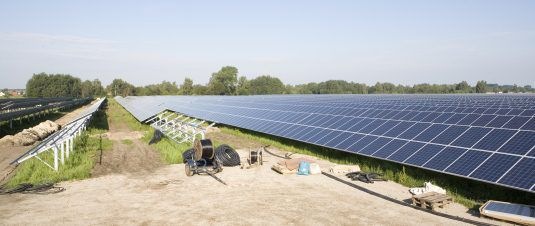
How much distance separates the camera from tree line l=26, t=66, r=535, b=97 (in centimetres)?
15700

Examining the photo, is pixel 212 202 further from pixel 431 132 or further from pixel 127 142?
pixel 127 142

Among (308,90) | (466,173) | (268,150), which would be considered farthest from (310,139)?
(308,90)

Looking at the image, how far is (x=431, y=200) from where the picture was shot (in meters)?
12.4

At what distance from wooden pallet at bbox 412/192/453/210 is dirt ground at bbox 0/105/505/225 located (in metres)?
0.31

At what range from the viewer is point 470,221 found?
37.0 ft

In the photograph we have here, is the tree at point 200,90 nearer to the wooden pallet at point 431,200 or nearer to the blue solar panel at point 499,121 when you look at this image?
the blue solar panel at point 499,121

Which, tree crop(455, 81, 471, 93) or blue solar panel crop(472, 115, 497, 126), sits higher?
tree crop(455, 81, 471, 93)

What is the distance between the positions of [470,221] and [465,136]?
636 cm

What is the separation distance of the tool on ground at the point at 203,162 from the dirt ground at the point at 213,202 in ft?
1.35

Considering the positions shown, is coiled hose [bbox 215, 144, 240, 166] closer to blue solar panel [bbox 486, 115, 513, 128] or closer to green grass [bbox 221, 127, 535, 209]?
green grass [bbox 221, 127, 535, 209]

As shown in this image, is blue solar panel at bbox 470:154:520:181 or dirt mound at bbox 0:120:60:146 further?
dirt mound at bbox 0:120:60:146

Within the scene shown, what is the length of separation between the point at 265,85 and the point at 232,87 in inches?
532

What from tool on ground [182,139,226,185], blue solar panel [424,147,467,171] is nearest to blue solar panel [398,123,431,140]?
blue solar panel [424,147,467,171]

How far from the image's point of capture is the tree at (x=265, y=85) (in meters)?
166
